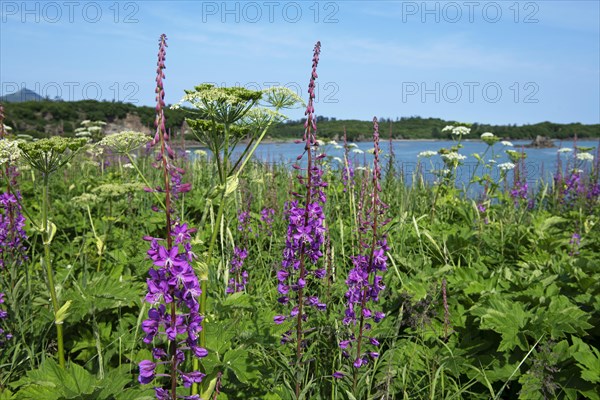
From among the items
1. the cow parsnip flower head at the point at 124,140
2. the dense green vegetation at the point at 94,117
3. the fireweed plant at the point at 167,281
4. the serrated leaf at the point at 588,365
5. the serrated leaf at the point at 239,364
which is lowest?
the serrated leaf at the point at 588,365

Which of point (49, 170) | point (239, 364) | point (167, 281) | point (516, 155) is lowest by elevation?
point (239, 364)

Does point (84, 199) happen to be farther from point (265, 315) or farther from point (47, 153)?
point (265, 315)

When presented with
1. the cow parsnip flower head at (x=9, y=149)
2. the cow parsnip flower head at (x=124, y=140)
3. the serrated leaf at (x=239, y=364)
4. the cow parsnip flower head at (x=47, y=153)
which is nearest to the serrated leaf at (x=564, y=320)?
the serrated leaf at (x=239, y=364)

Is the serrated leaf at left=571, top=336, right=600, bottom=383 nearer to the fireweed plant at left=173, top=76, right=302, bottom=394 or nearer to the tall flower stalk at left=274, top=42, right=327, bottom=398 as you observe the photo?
the tall flower stalk at left=274, top=42, right=327, bottom=398

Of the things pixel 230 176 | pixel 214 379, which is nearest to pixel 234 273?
pixel 230 176

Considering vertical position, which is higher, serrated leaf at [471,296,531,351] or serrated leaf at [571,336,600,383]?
serrated leaf at [471,296,531,351]

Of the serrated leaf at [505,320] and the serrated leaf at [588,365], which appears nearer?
the serrated leaf at [588,365]

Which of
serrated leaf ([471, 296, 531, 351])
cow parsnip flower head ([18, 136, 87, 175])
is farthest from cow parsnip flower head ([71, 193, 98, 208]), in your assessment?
serrated leaf ([471, 296, 531, 351])

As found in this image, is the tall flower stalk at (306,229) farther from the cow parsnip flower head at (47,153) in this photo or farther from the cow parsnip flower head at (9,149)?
the cow parsnip flower head at (9,149)

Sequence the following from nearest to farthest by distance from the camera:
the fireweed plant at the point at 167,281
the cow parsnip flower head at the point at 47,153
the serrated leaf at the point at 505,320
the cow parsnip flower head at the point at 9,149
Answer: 1. the fireweed plant at the point at 167,281
2. the cow parsnip flower head at the point at 47,153
3. the cow parsnip flower head at the point at 9,149
4. the serrated leaf at the point at 505,320

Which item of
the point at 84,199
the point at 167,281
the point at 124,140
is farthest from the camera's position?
the point at 84,199

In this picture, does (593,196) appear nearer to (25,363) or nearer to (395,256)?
(395,256)

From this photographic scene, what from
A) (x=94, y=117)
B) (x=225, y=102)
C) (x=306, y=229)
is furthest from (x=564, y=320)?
(x=94, y=117)

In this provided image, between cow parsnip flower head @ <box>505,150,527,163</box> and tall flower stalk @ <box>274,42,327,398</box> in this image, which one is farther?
cow parsnip flower head @ <box>505,150,527,163</box>
